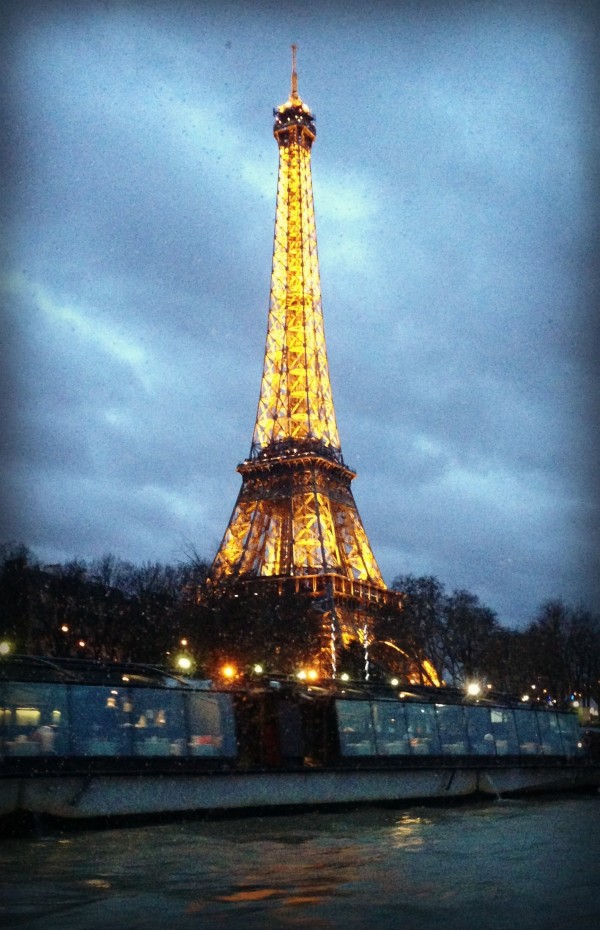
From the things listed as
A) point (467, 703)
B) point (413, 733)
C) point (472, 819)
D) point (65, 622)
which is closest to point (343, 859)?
point (472, 819)

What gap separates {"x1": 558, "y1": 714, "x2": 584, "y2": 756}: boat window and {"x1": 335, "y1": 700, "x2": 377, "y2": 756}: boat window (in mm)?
11524

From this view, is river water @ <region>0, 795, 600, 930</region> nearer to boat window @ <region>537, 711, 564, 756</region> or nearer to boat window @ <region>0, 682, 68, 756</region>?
boat window @ <region>0, 682, 68, 756</region>


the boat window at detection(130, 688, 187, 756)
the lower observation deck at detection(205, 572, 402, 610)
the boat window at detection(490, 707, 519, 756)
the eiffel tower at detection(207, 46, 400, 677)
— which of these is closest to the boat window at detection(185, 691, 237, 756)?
the boat window at detection(130, 688, 187, 756)

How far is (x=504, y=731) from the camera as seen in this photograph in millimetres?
33438

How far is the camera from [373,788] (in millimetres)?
27000

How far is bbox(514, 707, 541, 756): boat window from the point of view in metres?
34.1

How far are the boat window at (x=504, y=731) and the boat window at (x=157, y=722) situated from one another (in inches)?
504

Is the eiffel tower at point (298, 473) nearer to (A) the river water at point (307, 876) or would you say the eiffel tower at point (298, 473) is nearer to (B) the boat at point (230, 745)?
(B) the boat at point (230, 745)

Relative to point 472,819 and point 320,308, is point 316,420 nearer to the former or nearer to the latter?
point 320,308

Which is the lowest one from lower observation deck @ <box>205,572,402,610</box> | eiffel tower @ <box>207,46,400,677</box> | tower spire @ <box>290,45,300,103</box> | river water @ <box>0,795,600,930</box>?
river water @ <box>0,795,600,930</box>

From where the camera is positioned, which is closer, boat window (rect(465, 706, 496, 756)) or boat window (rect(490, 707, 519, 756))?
boat window (rect(465, 706, 496, 756))

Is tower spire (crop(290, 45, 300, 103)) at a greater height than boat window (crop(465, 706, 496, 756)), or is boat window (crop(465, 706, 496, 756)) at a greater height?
tower spire (crop(290, 45, 300, 103))

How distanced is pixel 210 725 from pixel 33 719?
4.76m

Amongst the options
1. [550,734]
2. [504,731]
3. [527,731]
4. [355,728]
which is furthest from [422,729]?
[550,734]
